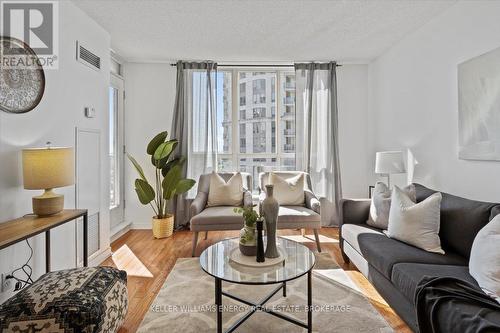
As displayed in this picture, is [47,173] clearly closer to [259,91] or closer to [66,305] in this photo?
[66,305]

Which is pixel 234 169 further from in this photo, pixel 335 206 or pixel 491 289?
pixel 491 289

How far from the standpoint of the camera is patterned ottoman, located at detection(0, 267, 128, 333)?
4.65 feet

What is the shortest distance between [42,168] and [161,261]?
1655mm

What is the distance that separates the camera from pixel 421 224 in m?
2.21

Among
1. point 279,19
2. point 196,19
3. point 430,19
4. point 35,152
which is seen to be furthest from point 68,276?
point 430,19

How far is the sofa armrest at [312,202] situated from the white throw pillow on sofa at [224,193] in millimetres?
907

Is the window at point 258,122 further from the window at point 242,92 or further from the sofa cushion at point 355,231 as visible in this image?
the sofa cushion at point 355,231

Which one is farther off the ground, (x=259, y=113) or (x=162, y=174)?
(x=259, y=113)

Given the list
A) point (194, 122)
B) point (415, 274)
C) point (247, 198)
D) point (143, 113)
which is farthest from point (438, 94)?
point (143, 113)

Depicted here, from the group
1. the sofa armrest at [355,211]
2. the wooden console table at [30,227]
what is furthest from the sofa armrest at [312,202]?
the wooden console table at [30,227]

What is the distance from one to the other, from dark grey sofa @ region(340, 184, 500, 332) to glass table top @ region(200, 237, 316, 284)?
58cm

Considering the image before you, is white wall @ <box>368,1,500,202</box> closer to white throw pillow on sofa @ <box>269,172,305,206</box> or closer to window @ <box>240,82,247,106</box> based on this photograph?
white throw pillow on sofa @ <box>269,172,305,206</box>

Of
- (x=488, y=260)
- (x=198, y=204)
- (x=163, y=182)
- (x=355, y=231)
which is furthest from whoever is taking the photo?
(x=163, y=182)

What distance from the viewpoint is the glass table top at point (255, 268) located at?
168cm
